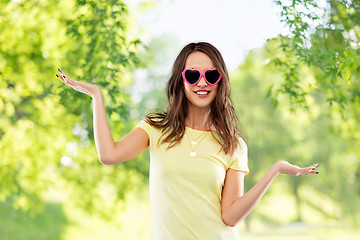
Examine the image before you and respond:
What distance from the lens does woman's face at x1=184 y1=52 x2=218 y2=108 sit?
1962mm

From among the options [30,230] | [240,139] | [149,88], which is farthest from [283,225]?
[240,139]

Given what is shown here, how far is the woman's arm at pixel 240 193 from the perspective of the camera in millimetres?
1809

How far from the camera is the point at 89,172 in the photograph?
8133 millimetres

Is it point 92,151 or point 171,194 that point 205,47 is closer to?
point 171,194

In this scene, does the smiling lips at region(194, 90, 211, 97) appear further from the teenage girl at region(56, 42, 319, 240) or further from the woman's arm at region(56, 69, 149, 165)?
the woman's arm at region(56, 69, 149, 165)

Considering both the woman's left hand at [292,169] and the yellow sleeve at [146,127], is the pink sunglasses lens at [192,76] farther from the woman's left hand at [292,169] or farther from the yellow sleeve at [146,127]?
the woman's left hand at [292,169]

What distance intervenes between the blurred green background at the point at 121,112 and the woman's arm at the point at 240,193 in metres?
0.55

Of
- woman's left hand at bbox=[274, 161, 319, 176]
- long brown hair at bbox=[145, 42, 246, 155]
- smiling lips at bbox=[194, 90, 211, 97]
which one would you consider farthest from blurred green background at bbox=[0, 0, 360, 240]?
woman's left hand at bbox=[274, 161, 319, 176]

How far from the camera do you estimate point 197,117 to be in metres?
2.04

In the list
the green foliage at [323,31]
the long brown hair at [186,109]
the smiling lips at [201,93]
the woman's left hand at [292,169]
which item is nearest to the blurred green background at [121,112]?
the green foliage at [323,31]

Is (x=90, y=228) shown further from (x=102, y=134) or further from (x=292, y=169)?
(x=292, y=169)

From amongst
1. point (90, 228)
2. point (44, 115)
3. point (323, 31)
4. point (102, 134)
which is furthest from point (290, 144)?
point (102, 134)

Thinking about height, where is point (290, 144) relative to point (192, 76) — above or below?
below

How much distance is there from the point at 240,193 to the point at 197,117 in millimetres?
386
